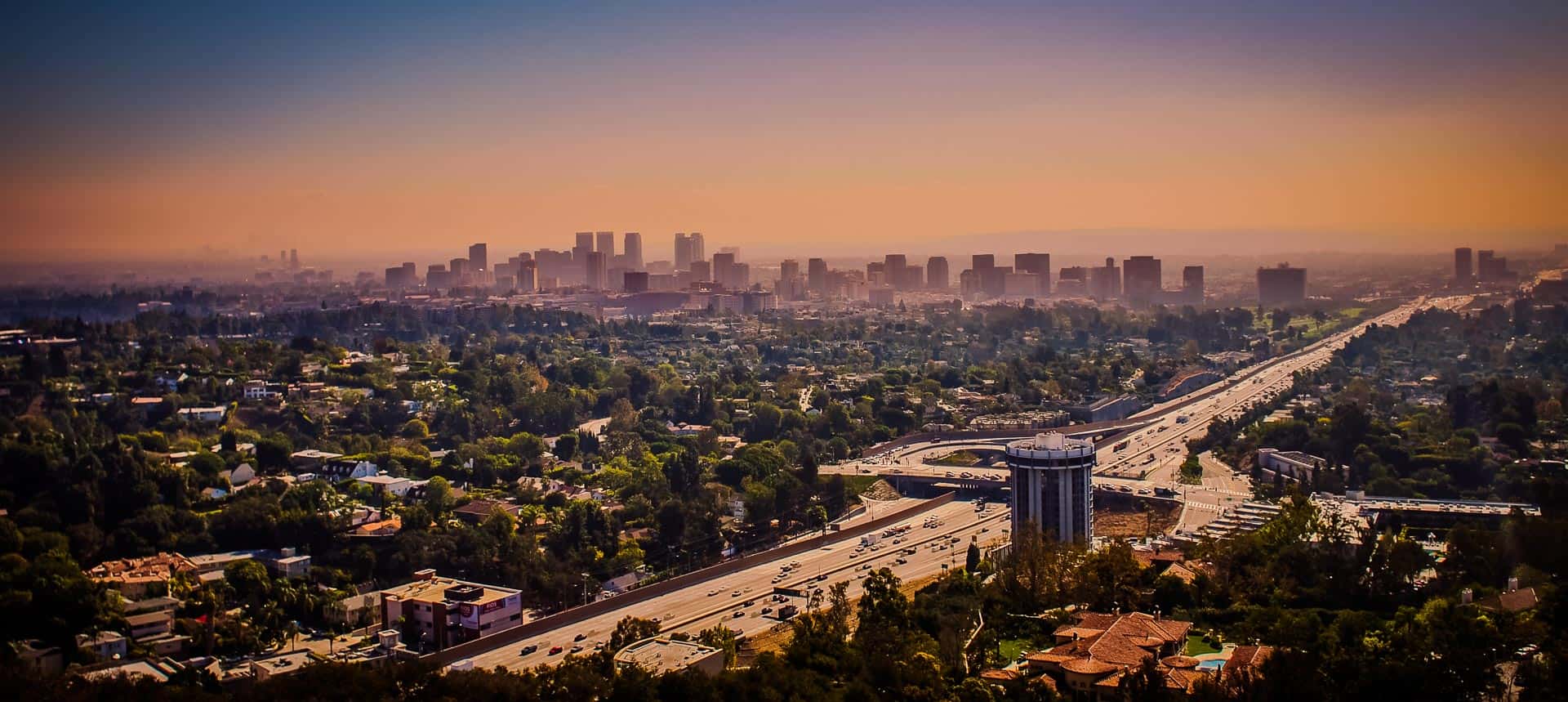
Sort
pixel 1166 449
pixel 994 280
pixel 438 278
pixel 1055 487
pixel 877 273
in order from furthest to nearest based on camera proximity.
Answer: pixel 877 273 → pixel 994 280 → pixel 438 278 → pixel 1166 449 → pixel 1055 487

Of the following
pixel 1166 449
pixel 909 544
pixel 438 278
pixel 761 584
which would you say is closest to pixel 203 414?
pixel 761 584

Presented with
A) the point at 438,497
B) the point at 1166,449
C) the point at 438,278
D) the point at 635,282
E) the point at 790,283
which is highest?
the point at 438,278

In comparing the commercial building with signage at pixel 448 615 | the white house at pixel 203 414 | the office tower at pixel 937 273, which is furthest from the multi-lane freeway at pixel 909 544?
the office tower at pixel 937 273

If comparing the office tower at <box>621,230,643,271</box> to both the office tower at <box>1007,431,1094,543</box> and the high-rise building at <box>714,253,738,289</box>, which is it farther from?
the office tower at <box>1007,431,1094,543</box>

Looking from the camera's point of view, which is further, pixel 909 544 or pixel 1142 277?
pixel 1142 277

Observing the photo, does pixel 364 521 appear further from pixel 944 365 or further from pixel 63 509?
pixel 944 365

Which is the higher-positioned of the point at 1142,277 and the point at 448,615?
the point at 1142,277

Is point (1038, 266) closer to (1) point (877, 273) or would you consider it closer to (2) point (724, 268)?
(1) point (877, 273)

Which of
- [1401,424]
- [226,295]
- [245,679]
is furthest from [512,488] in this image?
[226,295]
